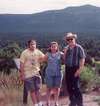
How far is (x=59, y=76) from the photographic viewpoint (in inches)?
361

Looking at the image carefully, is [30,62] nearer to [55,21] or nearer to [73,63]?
[73,63]

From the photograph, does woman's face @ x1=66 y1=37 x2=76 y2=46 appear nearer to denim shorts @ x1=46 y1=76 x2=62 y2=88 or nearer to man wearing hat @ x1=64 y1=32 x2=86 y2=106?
man wearing hat @ x1=64 y1=32 x2=86 y2=106

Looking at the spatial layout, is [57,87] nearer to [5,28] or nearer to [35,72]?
[35,72]

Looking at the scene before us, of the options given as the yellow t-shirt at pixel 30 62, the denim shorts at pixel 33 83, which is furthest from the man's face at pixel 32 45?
the denim shorts at pixel 33 83

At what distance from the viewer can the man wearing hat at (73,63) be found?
872 cm

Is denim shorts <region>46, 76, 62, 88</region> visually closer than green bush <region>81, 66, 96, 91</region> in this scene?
Yes

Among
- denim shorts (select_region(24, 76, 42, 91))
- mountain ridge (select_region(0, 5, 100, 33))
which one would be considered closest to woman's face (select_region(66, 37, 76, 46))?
denim shorts (select_region(24, 76, 42, 91))

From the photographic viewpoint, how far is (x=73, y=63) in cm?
879

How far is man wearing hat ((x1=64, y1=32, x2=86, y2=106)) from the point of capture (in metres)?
8.72

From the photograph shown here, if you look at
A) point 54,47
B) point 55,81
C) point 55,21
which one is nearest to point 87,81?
point 55,81

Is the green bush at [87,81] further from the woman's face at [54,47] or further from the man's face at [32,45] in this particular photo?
the man's face at [32,45]

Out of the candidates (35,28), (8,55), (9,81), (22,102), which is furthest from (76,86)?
(35,28)

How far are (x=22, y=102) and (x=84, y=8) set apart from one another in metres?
47.4

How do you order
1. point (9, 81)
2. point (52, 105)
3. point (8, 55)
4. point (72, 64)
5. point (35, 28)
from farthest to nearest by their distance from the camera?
1. point (35, 28)
2. point (8, 55)
3. point (9, 81)
4. point (52, 105)
5. point (72, 64)
